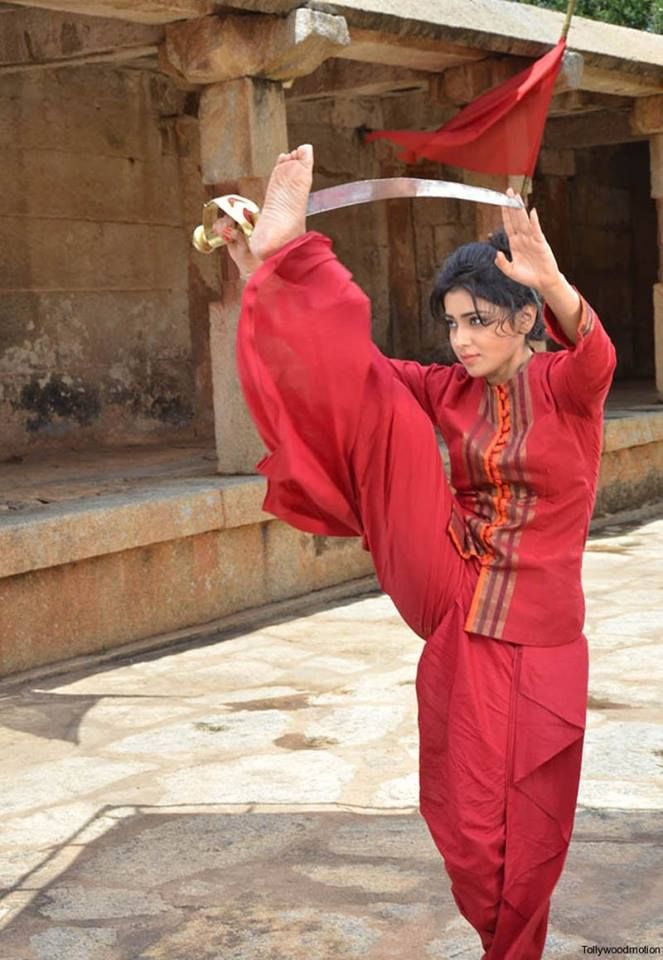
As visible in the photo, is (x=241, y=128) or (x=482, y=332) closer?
(x=482, y=332)

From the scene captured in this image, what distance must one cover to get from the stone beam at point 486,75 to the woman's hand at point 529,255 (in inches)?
260

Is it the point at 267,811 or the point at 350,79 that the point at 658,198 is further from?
the point at 267,811

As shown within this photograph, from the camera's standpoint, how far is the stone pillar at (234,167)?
7.44 meters

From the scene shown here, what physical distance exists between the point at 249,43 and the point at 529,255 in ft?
16.6

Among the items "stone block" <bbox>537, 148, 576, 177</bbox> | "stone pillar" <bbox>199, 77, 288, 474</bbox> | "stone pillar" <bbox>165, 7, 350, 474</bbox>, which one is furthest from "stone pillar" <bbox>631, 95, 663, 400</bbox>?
"stone pillar" <bbox>199, 77, 288, 474</bbox>

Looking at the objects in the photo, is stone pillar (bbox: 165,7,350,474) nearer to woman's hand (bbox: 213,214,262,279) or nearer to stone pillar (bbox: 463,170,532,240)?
stone pillar (bbox: 463,170,532,240)

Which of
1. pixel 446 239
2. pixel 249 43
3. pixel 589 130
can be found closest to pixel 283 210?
pixel 249 43

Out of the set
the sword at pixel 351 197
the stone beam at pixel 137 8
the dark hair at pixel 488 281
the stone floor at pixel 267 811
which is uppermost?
the stone beam at pixel 137 8

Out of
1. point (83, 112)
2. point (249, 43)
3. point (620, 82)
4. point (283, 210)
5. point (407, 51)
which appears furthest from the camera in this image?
point (620, 82)

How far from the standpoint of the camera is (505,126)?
8.77 meters

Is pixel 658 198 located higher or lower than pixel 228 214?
higher

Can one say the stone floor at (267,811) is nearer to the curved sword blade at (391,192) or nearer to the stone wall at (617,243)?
the curved sword blade at (391,192)

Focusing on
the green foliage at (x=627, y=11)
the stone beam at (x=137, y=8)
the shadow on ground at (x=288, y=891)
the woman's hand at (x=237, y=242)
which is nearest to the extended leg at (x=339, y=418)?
the woman's hand at (x=237, y=242)

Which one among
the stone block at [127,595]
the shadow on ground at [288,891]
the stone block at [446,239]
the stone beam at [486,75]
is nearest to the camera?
the shadow on ground at [288,891]
